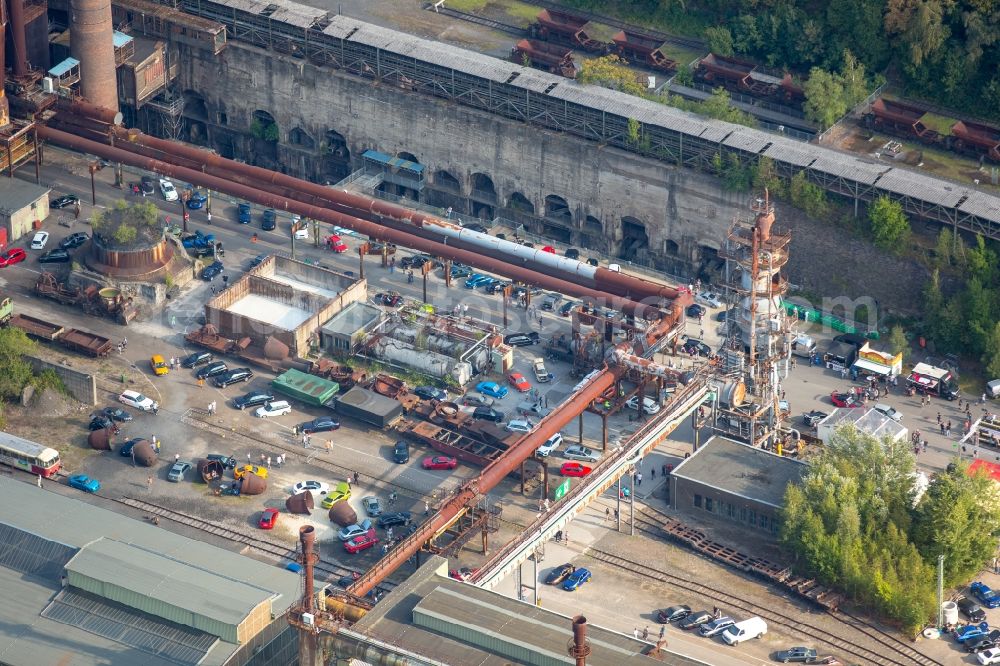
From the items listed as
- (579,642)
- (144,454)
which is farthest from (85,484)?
(579,642)

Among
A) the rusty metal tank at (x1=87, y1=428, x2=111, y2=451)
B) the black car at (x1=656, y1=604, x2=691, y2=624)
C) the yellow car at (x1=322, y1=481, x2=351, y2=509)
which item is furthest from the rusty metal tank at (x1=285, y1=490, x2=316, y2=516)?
the black car at (x1=656, y1=604, x2=691, y2=624)

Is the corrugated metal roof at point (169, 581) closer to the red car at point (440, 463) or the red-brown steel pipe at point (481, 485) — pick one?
the red-brown steel pipe at point (481, 485)

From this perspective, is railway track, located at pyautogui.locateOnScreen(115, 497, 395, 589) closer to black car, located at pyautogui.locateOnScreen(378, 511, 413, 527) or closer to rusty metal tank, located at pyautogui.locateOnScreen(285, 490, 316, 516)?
rusty metal tank, located at pyautogui.locateOnScreen(285, 490, 316, 516)

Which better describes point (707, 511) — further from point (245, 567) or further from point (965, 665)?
point (245, 567)

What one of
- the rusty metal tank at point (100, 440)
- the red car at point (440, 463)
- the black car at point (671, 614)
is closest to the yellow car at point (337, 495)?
the red car at point (440, 463)

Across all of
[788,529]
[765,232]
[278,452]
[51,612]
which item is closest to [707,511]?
[788,529]

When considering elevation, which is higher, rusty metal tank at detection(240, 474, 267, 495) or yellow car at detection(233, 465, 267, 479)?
yellow car at detection(233, 465, 267, 479)

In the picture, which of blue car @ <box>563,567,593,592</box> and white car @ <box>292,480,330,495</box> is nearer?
blue car @ <box>563,567,593,592</box>
